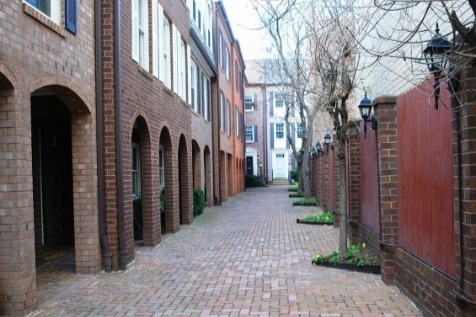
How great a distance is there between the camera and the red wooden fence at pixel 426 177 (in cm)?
473

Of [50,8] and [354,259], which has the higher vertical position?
[50,8]

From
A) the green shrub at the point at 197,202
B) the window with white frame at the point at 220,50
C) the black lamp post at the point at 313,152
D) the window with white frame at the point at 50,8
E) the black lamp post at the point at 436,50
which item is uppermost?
the window with white frame at the point at 220,50

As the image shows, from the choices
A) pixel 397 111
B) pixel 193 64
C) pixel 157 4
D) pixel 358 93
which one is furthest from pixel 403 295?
pixel 193 64

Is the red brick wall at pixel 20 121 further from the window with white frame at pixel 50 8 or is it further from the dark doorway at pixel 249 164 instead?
the dark doorway at pixel 249 164

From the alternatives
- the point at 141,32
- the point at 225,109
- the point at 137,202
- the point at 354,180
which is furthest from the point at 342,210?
the point at 225,109

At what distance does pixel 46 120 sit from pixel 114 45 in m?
2.89

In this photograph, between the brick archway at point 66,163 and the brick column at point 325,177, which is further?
the brick column at point 325,177

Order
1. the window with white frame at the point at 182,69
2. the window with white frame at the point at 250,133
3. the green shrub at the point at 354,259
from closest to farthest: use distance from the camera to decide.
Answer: the green shrub at the point at 354,259 < the window with white frame at the point at 182,69 < the window with white frame at the point at 250,133

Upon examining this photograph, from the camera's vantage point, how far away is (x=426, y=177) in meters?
5.37

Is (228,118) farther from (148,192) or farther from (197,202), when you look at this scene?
(148,192)

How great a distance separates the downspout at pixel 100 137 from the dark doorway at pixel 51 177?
58.1 inches

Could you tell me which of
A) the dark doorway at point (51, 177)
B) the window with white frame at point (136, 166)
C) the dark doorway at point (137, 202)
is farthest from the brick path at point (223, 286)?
→ the window with white frame at point (136, 166)

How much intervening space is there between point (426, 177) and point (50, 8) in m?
5.11

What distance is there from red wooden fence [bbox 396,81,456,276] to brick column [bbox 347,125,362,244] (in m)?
3.45
